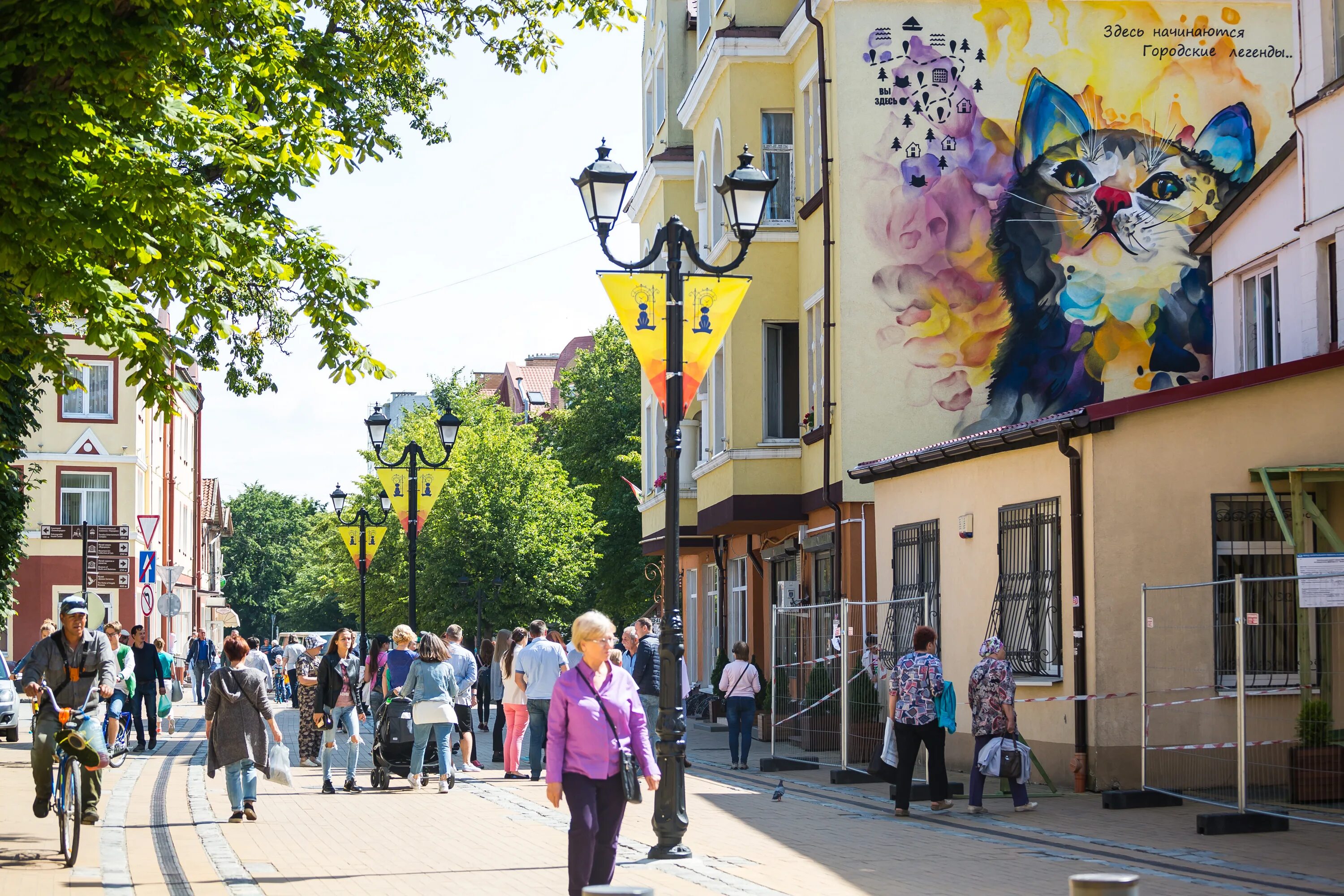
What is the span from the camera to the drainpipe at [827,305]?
23.7m

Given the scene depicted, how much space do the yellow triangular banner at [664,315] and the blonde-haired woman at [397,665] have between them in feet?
21.7

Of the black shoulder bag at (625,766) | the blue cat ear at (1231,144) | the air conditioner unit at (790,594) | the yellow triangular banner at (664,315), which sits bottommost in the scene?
the black shoulder bag at (625,766)

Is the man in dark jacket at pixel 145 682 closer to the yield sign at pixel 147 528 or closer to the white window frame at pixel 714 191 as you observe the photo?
the yield sign at pixel 147 528

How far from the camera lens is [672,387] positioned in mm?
12766

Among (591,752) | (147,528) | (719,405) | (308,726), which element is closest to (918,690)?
(591,752)

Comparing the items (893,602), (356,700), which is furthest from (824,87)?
(356,700)

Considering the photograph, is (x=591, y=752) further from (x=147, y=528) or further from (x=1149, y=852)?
(x=147, y=528)

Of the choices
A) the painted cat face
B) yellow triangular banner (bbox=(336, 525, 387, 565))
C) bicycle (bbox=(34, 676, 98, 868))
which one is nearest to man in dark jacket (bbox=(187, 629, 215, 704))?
yellow triangular banner (bbox=(336, 525, 387, 565))

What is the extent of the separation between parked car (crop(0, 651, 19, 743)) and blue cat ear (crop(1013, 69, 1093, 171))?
17.3m

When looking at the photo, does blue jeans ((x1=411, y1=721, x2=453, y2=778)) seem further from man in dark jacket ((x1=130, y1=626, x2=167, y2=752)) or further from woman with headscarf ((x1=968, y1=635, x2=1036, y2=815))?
man in dark jacket ((x1=130, y1=626, x2=167, y2=752))

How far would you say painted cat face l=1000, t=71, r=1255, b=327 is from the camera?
23.9m

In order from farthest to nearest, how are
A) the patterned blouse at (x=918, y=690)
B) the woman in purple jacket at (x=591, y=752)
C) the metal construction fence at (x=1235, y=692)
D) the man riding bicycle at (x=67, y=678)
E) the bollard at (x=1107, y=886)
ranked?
1. the patterned blouse at (x=918, y=690)
2. the metal construction fence at (x=1235, y=692)
3. the man riding bicycle at (x=67, y=678)
4. the woman in purple jacket at (x=591, y=752)
5. the bollard at (x=1107, y=886)

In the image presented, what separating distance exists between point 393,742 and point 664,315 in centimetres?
729

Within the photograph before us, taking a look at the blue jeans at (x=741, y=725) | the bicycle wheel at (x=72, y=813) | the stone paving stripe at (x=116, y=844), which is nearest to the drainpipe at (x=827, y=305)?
the blue jeans at (x=741, y=725)
